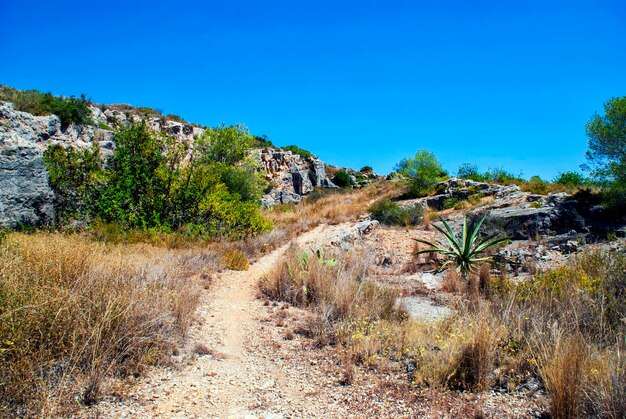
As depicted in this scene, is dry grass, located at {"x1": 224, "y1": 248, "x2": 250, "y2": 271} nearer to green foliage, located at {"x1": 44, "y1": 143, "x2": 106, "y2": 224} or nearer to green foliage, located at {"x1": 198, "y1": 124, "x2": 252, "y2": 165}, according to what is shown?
green foliage, located at {"x1": 44, "y1": 143, "x2": 106, "y2": 224}

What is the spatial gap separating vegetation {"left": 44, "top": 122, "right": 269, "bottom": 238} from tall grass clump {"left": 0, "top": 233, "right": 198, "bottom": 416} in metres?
4.90

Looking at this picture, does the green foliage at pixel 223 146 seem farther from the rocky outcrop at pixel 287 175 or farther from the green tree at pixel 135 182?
the green tree at pixel 135 182

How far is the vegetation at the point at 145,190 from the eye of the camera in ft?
29.2

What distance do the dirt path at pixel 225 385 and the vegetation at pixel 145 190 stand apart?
549 centimetres

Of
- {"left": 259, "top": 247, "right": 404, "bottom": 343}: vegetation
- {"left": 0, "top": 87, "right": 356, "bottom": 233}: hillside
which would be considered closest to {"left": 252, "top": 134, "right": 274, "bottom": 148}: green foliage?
{"left": 0, "top": 87, "right": 356, "bottom": 233}: hillside

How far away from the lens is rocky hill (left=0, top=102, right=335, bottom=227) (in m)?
7.61

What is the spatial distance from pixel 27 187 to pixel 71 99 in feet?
72.2

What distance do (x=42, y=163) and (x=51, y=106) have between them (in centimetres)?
1845

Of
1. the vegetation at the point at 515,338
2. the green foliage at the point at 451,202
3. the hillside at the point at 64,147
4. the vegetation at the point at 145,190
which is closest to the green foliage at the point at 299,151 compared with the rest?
the hillside at the point at 64,147

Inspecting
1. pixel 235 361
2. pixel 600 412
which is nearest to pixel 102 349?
pixel 235 361

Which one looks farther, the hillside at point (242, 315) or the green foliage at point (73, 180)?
the green foliage at point (73, 180)

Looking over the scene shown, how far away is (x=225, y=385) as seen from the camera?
11.4ft

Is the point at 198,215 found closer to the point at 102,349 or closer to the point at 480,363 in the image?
the point at 102,349

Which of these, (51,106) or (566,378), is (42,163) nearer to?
(566,378)
